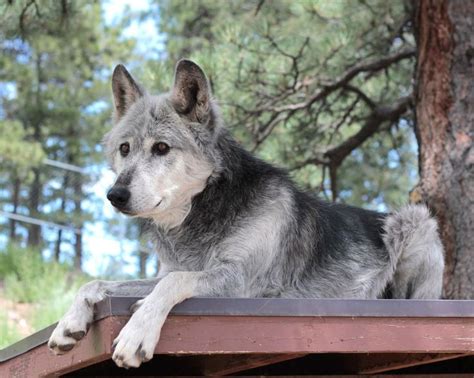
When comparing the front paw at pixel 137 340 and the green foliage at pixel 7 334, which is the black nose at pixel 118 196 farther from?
the green foliage at pixel 7 334

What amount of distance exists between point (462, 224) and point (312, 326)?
9.02ft

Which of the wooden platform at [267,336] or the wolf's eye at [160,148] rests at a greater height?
the wolf's eye at [160,148]

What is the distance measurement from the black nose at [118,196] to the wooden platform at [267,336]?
564mm

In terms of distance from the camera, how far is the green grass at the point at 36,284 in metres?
8.70

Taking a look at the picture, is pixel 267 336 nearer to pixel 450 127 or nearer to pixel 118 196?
pixel 118 196

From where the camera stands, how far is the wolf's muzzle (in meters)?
2.99

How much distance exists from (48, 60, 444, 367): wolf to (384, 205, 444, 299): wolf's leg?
0.11 meters

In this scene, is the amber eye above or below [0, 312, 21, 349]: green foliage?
above

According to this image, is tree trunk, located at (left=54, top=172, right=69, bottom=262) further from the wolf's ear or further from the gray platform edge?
the gray platform edge

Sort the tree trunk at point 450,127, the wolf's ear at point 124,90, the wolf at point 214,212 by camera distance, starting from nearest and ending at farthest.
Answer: the wolf at point 214,212 → the wolf's ear at point 124,90 → the tree trunk at point 450,127

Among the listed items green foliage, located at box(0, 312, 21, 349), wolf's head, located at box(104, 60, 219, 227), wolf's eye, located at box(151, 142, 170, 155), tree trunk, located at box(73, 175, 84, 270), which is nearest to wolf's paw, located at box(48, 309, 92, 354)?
wolf's head, located at box(104, 60, 219, 227)

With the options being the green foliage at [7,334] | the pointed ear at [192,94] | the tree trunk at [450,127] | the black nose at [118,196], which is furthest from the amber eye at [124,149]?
the green foliage at [7,334]

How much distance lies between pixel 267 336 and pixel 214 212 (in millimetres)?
883

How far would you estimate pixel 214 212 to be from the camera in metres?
3.39
